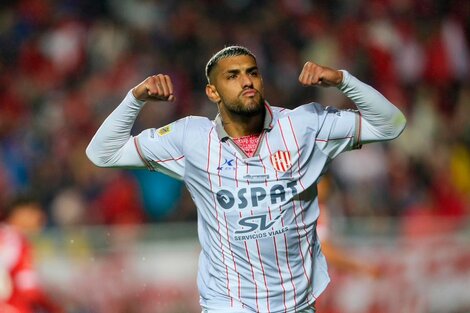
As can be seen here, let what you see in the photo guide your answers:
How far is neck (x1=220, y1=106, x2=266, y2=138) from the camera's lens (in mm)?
5957

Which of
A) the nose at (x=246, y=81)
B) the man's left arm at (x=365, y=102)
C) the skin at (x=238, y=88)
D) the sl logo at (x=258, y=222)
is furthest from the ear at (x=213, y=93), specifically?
the sl logo at (x=258, y=222)

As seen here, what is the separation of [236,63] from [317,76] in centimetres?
46

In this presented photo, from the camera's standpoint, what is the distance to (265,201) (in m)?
5.80

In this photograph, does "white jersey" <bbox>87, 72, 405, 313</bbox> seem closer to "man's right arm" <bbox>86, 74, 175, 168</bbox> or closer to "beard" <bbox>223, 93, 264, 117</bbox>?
"man's right arm" <bbox>86, 74, 175, 168</bbox>

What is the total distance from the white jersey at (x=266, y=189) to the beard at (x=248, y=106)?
0.13m

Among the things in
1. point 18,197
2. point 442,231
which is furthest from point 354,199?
point 18,197

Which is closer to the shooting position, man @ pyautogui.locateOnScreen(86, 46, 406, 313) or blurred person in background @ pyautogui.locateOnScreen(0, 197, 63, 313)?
man @ pyautogui.locateOnScreen(86, 46, 406, 313)

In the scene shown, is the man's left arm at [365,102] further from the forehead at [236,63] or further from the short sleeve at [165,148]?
the short sleeve at [165,148]

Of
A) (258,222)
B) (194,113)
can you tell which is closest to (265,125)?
(258,222)

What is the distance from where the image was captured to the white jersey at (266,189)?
582 cm

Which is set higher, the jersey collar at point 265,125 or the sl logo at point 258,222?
the jersey collar at point 265,125

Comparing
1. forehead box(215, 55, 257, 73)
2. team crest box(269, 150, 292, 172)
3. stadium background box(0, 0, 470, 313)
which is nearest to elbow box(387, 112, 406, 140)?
team crest box(269, 150, 292, 172)

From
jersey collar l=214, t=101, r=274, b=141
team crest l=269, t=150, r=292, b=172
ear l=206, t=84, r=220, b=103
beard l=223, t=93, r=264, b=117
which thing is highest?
ear l=206, t=84, r=220, b=103

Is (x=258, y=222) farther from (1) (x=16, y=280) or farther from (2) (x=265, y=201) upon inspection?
(1) (x=16, y=280)
